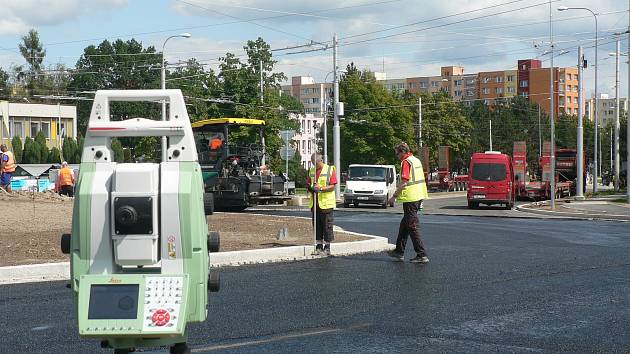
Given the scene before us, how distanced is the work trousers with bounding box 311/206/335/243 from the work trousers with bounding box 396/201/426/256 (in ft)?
4.46

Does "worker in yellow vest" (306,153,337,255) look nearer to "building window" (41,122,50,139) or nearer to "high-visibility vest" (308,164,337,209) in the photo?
"high-visibility vest" (308,164,337,209)

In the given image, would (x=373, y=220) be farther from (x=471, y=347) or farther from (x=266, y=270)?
(x=471, y=347)

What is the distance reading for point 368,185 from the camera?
126 feet

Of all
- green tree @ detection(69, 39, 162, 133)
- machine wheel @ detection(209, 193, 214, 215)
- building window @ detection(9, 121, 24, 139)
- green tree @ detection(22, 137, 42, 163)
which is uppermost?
green tree @ detection(69, 39, 162, 133)

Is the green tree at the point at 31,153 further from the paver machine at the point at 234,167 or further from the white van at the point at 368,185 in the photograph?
the paver machine at the point at 234,167

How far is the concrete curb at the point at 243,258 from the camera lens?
1173 cm

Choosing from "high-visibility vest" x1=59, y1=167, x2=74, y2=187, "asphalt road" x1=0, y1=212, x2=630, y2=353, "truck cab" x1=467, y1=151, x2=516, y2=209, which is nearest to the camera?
"asphalt road" x1=0, y1=212, x2=630, y2=353

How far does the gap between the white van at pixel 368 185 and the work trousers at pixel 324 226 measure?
2320cm

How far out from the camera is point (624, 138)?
100125 mm

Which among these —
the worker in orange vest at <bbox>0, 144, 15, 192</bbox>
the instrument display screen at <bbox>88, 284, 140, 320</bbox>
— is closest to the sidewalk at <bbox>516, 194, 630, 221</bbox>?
the worker in orange vest at <bbox>0, 144, 15, 192</bbox>

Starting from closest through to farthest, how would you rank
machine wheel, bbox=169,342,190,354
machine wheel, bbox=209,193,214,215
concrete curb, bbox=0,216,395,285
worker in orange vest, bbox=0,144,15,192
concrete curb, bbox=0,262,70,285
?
machine wheel, bbox=169,342,190,354
machine wheel, bbox=209,193,214,215
concrete curb, bbox=0,262,70,285
concrete curb, bbox=0,216,395,285
worker in orange vest, bbox=0,144,15,192

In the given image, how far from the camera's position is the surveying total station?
534 centimetres

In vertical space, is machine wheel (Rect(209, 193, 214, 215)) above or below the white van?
above

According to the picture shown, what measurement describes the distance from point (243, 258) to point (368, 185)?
81.4 ft
